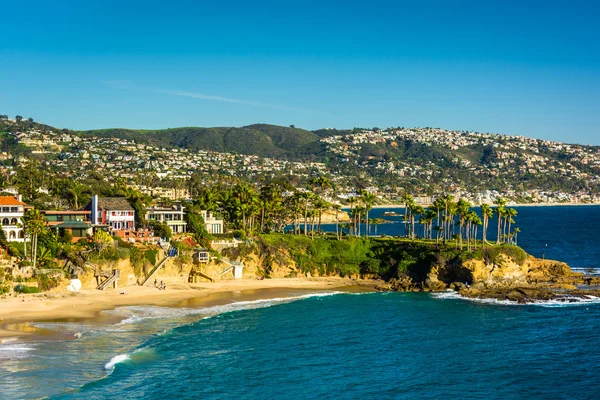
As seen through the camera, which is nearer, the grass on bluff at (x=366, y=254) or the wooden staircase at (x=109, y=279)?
the wooden staircase at (x=109, y=279)

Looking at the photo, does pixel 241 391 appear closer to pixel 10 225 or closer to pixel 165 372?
pixel 165 372

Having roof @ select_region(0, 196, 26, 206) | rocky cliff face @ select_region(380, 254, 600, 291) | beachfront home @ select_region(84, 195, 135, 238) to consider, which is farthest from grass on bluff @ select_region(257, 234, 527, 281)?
roof @ select_region(0, 196, 26, 206)

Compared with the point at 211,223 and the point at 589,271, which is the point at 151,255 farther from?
the point at 589,271

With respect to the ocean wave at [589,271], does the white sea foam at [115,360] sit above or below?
below

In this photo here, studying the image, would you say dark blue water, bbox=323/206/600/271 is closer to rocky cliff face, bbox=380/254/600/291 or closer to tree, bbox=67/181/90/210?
rocky cliff face, bbox=380/254/600/291

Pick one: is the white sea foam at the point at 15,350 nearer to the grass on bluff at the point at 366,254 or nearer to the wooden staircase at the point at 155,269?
the wooden staircase at the point at 155,269

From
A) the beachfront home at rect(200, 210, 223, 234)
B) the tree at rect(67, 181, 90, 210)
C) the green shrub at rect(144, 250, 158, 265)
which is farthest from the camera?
the tree at rect(67, 181, 90, 210)

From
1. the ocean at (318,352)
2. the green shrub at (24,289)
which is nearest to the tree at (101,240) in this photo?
the green shrub at (24,289)

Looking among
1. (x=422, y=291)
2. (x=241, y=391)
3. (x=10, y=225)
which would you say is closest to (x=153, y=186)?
(x=10, y=225)
